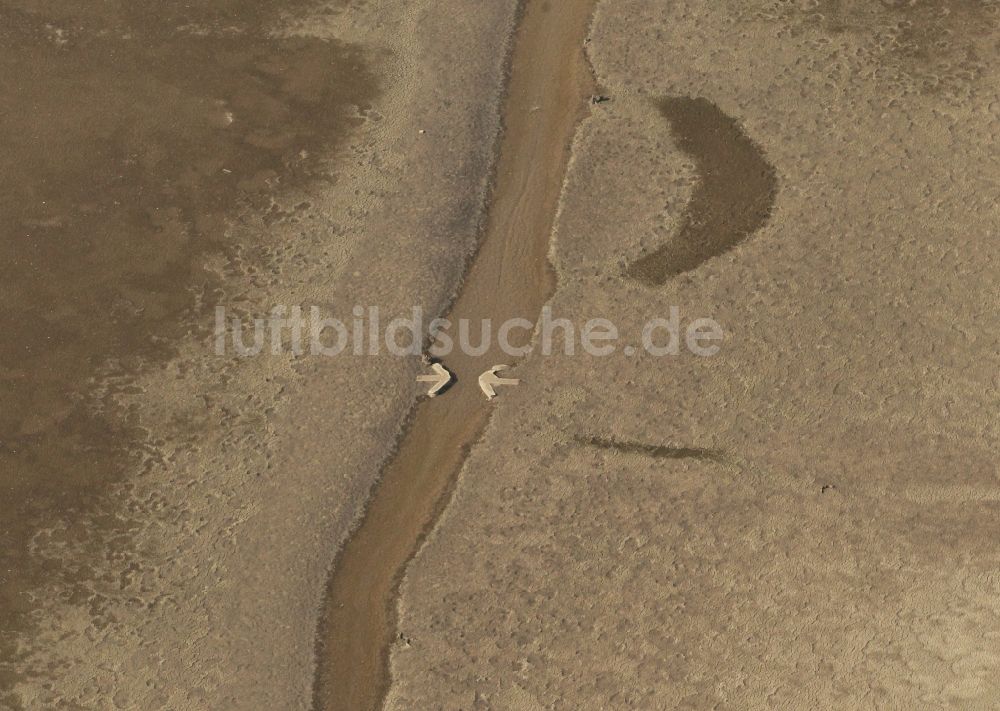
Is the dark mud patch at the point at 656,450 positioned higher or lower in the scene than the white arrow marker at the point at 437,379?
lower

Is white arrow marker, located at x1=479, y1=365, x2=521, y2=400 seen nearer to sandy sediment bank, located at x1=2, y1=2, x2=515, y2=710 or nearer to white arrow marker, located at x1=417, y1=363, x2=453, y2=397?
white arrow marker, located at x1=417, y1=363, x2=453, y2=397

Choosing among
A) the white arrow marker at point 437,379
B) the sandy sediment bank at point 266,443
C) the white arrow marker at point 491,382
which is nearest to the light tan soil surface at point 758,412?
the white arrow marker at point 491,382

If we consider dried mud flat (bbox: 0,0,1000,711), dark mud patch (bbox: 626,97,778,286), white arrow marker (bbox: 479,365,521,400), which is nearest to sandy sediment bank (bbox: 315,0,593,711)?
dried mud flat (bbox: 0,0,1000,711)

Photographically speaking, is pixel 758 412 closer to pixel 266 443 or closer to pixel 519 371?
pixel 519 371

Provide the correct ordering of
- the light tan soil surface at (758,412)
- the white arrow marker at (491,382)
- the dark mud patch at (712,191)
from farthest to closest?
the dark mud patch at (712,191)
the white arrow marker at (491,382)
the light tan soil surface at (758,412)

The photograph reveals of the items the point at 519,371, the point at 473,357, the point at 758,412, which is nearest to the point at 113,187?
the point at 473,357

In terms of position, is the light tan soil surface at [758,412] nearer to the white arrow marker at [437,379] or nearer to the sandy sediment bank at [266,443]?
the white arrow marker at [437,379]
